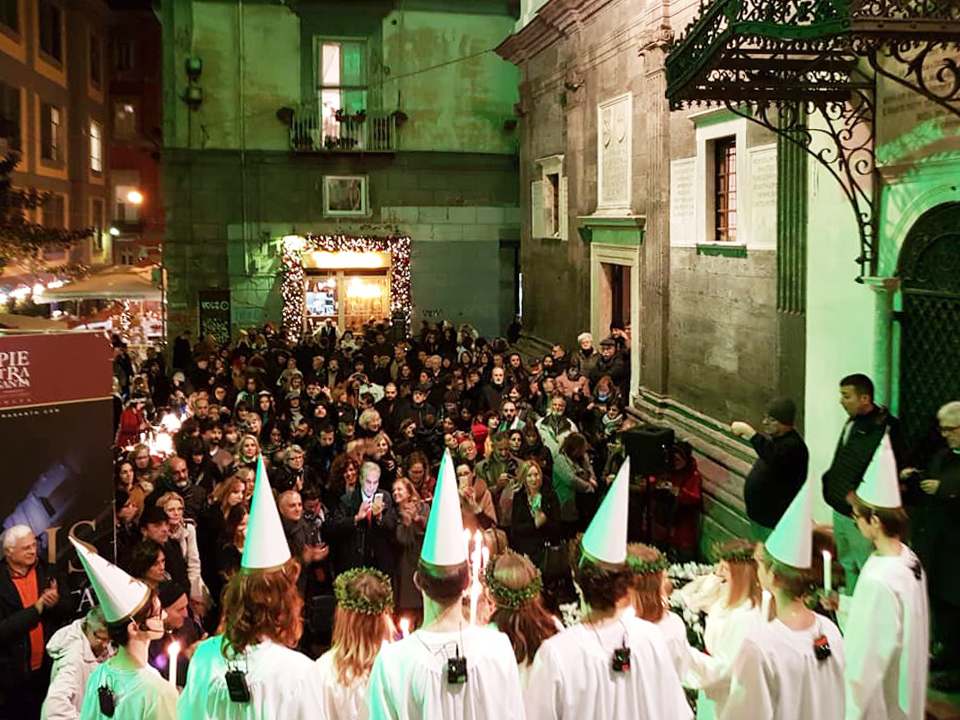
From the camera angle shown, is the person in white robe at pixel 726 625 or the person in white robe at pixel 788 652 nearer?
the person in white robe at pixel 788 652

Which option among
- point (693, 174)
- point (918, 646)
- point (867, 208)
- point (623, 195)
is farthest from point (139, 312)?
point (918, 646)

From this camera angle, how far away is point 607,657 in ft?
16.6

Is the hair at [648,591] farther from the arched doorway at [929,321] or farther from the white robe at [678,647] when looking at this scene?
the arched doorway at [929,321]

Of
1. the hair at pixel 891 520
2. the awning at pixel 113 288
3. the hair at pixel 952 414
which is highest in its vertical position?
the awning at pixel 113 288

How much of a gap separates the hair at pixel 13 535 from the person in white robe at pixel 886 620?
4.73m

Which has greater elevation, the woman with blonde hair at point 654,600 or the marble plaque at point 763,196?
the marble plaque at point 763,196

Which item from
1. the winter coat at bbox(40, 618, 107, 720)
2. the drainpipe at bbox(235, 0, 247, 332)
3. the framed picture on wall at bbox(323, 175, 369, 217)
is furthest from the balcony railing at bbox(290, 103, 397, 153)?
the winter coat at bbox(40, 618, 107, 720)

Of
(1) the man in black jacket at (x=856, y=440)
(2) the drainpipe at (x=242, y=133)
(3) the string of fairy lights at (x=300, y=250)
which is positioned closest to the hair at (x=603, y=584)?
(1) the man in black jacket at (x=856, y=440)

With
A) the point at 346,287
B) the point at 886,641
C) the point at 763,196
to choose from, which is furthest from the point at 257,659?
the point at 346,287

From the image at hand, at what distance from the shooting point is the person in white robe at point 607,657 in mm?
5051

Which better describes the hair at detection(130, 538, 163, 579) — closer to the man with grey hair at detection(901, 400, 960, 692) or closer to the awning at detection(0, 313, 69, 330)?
the awning at detection(0, 313, 69, 330)

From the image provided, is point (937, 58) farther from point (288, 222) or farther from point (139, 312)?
point (139, 312)

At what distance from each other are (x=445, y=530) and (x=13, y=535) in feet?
9.52

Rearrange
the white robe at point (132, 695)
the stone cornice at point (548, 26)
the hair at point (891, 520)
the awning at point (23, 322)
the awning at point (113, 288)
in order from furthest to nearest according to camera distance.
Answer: the awning at point (113, 288) → the stone cornice at point (548, 26) → the awning at point (23, 322) → the hair at point (891, 520) → the white robe at point (132, 695)
